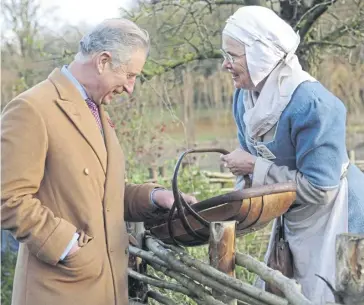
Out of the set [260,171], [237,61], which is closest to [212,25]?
[237,61]

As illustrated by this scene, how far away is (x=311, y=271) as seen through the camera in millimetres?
2846

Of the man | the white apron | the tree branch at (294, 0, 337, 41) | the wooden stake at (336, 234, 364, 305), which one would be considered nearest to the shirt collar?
the man

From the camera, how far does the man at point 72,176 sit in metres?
2.40

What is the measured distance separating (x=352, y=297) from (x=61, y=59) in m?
4.89

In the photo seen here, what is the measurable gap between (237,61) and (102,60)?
1.75 feet

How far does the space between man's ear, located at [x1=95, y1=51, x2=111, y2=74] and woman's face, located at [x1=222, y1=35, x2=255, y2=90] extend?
1.61 feet

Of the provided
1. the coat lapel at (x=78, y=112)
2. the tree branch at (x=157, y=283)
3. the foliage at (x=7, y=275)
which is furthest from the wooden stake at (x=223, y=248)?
the foliage at (x=7, y=275)

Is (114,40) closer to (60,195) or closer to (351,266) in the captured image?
(60,195)

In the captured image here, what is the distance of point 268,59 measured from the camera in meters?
2.70

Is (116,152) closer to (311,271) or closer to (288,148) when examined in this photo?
(288,148)

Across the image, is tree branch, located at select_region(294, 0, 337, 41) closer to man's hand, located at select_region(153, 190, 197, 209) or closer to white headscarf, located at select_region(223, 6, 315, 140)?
white headscarf, located at select_region(223, 6, 315, 140)

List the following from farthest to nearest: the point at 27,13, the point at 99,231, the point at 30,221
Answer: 1. the point at 27,13
2. the point at 99,231
3. the point at 30,221

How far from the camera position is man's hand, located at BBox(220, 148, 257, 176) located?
2760mm

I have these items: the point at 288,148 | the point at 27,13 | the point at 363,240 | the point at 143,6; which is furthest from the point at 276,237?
the point at 27,13
